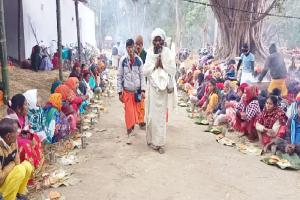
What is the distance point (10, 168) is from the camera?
10.9ft

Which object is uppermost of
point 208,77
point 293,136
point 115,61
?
point 115,61

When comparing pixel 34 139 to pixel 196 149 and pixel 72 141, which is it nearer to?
pixel 72 141

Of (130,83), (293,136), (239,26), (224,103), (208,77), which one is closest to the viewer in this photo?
(293,136)

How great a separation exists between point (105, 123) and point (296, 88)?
4016 millimetres

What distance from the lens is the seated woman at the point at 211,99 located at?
26.2 feet

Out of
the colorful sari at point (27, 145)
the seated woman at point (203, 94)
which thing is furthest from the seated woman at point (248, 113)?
the colorful sari at point (27, 145)

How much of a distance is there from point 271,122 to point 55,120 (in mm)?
3191

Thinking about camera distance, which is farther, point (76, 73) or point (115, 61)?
point (115, 61)

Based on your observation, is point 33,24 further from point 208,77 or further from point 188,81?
point 208,77

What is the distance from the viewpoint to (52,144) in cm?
541

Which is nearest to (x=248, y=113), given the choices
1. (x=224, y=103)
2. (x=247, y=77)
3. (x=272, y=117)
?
(x=272, y=117)

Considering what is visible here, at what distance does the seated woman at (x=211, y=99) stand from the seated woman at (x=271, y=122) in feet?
7.38

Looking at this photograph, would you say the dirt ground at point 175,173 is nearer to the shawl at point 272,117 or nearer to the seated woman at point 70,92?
the shawl at point 272,117

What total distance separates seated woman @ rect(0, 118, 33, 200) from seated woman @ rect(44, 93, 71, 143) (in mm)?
1677
